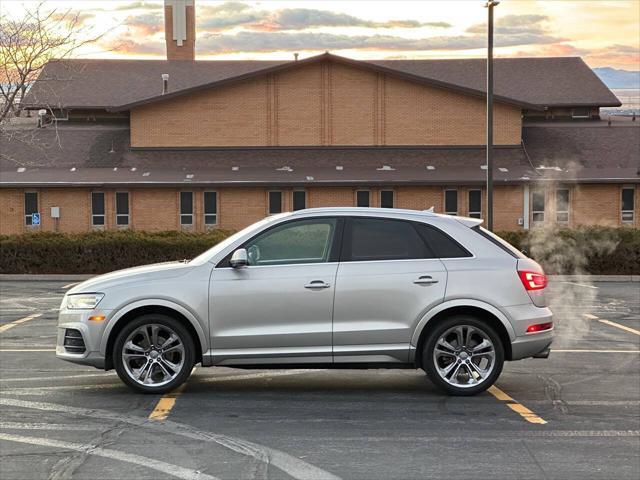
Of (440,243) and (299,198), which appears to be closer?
(440,243)

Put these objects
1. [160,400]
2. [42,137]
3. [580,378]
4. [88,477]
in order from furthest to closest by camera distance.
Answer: [42,137] → [580,378] → [160,400] → [88,477]

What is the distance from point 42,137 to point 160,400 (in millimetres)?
42074

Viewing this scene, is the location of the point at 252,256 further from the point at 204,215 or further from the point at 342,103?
the point at 342,103

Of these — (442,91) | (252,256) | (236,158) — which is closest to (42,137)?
(236,158)

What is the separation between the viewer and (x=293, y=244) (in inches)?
406

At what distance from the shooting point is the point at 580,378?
11328mm

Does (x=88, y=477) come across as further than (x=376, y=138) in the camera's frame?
No

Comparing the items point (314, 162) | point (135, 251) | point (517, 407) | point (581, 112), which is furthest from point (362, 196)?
point (517, 407)

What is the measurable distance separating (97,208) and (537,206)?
1939cm

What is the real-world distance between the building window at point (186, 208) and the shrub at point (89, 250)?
522 inches

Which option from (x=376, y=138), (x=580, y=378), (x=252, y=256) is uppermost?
(x=376, y=138)

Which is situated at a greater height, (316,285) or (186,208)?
(186,208)

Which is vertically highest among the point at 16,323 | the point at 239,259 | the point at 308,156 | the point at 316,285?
the point at 308,156

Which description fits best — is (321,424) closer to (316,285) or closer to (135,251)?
(316,285)
